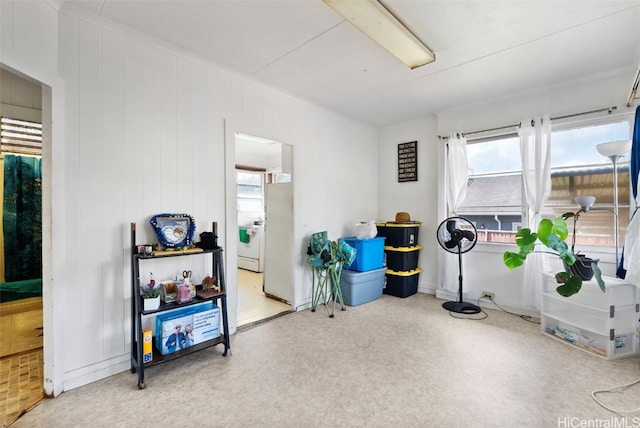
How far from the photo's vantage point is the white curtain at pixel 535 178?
304 centimetres

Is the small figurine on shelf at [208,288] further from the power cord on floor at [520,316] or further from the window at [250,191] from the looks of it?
the window at [250,191]

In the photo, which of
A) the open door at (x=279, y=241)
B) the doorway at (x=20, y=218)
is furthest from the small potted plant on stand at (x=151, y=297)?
the open door at (x=279, y=241)

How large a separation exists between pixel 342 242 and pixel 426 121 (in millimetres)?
2175

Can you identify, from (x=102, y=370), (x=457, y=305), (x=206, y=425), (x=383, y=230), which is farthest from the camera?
(x=383, y=230)

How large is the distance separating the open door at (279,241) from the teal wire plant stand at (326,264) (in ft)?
0.95

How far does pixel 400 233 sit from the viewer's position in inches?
153

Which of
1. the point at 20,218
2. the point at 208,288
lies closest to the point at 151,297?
the point at 208,288

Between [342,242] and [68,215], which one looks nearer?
[68,215]

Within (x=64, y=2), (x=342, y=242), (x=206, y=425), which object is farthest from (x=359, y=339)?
(x=64, y=2)

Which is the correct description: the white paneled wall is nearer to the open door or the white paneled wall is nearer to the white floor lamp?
the open door

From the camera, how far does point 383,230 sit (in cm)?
410

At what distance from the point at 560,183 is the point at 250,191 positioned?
5188 mm

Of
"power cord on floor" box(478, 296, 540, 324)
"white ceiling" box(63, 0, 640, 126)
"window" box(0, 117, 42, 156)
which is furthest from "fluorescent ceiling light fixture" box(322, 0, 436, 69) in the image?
"window" box(0, 117, 42, 156)

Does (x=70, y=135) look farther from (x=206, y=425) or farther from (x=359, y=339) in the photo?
(x=359, y=339)
